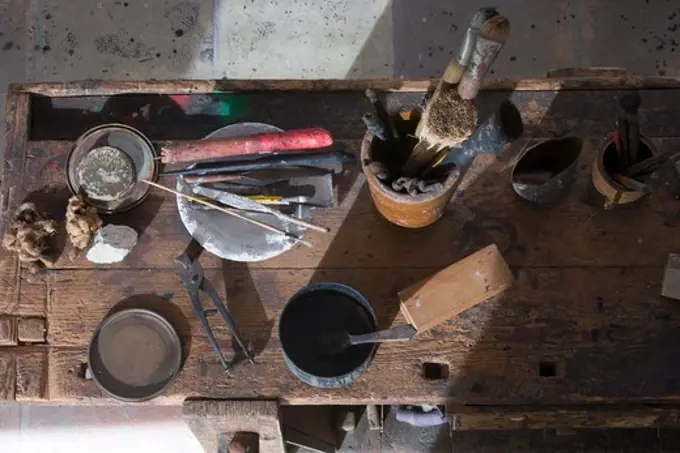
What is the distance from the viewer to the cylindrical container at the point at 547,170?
3.81ft

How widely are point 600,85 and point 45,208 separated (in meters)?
1.04

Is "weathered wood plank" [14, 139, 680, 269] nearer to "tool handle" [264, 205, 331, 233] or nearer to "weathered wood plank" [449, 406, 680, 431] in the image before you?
"tool handle" [264, 205, 331, 233]

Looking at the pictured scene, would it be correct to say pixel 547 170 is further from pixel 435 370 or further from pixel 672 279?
pixel 435 370

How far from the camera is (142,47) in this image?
198 centimetres

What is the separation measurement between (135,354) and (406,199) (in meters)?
0.53

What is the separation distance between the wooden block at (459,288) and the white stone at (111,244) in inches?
19.5

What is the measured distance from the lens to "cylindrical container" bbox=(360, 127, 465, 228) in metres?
1.04

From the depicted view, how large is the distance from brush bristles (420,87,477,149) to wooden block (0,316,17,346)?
31.4 inches

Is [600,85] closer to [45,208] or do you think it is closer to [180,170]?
[180,170]

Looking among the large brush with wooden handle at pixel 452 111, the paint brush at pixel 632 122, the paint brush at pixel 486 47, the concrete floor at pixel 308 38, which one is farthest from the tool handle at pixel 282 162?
the concrete floor at pixel 308 38

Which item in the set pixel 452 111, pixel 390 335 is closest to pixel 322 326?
pixel 390 335

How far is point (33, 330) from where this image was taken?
122 cm

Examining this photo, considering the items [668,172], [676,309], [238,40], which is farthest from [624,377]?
[238,40]

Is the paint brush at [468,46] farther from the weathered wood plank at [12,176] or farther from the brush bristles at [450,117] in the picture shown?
the weathered wood plank at [12,176]
